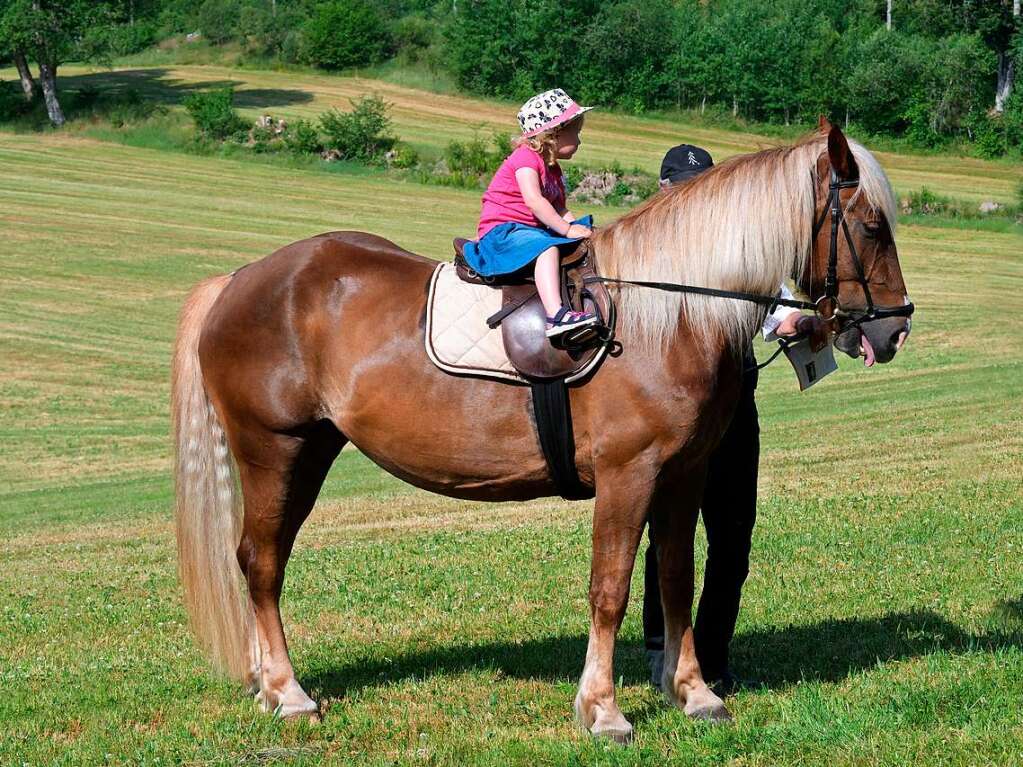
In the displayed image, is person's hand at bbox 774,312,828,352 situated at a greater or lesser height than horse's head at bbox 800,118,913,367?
lesser

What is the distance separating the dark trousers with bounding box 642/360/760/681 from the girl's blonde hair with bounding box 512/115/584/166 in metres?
1.51

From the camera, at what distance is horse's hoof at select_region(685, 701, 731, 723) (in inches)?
220

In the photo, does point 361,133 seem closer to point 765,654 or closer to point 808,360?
point 765,654

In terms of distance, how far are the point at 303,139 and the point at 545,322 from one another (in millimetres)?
46743

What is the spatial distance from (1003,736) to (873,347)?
169cm

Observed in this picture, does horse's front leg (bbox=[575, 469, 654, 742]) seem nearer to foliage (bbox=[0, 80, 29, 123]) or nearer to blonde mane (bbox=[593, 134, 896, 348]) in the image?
blonde mane (bbox=[593, 134, 896, 348])

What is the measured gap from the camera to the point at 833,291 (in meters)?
5.50

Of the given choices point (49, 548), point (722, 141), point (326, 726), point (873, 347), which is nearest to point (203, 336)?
point (326, 726)

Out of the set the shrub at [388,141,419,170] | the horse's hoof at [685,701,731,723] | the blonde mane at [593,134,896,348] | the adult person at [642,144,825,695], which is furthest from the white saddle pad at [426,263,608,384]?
the shrub at [388,141,419,170]

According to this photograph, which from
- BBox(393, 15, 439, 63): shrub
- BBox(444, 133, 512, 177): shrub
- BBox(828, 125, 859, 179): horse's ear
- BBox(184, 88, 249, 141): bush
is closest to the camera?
BBox(828, 125, 859, 179): horse's ear

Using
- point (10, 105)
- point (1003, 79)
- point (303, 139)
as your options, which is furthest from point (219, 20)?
point (1003, 79)

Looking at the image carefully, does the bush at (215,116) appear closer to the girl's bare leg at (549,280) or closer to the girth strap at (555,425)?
the girl's bare leg at (549,280)

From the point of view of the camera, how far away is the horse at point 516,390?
5.47 metres

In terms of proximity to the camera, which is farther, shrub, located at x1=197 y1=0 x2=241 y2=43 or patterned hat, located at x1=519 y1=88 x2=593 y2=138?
shrub, located at x1=197 y1=0 x2=241 y2=43
